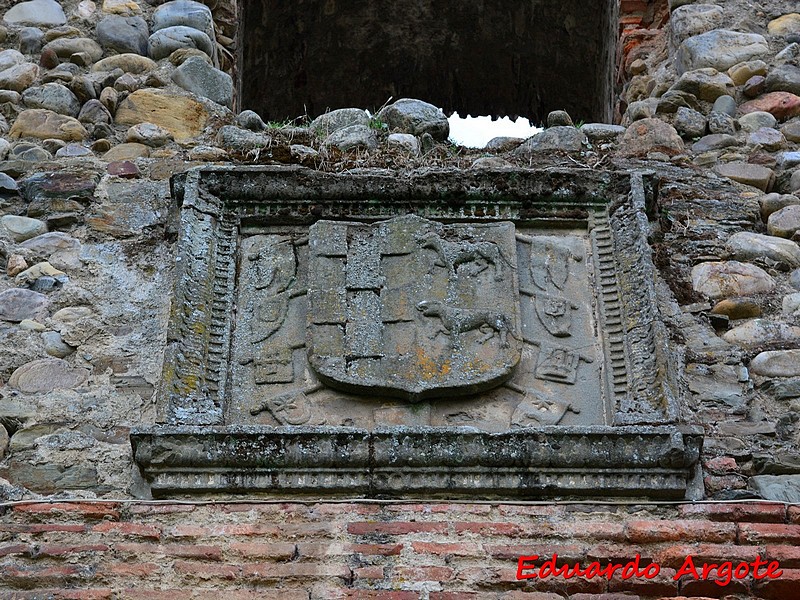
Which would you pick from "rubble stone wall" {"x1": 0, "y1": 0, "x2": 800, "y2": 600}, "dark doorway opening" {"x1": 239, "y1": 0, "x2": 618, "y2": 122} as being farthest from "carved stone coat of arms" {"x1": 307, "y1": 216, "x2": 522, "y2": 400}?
"dark doorway opening" {"x1": 239, "y1": 0, "x2": 618, "y2": 122}

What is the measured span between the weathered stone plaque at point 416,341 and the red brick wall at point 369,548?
11cm

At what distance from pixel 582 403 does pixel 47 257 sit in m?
2.13

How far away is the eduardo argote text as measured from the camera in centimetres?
397

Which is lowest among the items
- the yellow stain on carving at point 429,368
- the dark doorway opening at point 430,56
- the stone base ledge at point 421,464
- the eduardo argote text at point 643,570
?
the eduardo argote text at point 643,570

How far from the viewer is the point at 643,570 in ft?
13.2

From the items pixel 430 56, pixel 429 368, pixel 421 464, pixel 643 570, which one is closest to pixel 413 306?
pixel 429 368

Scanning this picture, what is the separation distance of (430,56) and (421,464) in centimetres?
453

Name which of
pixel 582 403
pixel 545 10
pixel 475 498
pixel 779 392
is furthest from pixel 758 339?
pixel 545 10

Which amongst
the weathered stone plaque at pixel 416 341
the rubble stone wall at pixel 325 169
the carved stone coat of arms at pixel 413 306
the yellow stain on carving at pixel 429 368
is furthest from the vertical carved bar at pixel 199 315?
the yellow stain on carving at pixel 429 368

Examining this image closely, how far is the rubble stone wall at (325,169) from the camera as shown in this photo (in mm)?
4043

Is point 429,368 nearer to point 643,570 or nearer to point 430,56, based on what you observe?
point 643,570

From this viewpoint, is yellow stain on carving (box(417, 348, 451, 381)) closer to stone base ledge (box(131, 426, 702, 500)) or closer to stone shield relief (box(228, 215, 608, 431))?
stone shield relief (box(228, 215, 608, 431))

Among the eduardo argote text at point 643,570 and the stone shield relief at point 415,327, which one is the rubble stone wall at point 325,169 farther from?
the stone shield relief at point 415,327

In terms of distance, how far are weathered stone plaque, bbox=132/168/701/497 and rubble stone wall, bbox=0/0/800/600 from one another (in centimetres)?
15
